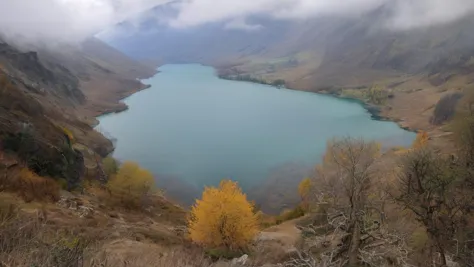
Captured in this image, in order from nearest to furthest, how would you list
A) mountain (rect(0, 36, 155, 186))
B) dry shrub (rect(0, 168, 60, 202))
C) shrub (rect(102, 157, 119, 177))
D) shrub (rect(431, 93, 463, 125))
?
1. dry shrub (rect(0, 168, 60, 202))
2. mountain (rect(0, 36, 155, 186))
3. shrub (rect(102, 157, 119, 177))
4. shrub (rect(431, 93, 463, 125))

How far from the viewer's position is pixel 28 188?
1730 centimetres

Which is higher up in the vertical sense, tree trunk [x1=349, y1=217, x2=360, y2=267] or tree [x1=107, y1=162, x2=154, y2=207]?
tree trunk [x1=349, y1=217, x2=360, y2=267]

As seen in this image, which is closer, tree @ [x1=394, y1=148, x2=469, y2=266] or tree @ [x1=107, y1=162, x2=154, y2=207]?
tree @ [x1=394, y1=148, x2=469, y2=266]

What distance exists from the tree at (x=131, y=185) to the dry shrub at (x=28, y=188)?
10.6m

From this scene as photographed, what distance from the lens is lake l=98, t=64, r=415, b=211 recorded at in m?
50.2

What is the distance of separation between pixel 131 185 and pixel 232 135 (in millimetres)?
36789

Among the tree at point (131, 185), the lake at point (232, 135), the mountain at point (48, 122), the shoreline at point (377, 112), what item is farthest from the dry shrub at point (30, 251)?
the shoreline at point (377, 112)

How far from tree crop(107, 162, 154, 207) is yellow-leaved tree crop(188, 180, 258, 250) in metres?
10.9

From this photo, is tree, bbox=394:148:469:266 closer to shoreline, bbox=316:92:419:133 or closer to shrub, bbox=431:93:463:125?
shoreline, bbox=316:92:419:133

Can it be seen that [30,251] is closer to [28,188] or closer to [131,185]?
[28,188]

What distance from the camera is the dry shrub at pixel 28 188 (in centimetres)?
1519

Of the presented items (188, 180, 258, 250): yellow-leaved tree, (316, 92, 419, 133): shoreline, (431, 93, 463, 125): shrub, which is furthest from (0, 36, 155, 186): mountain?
(431, 93, 463, 125): shrub

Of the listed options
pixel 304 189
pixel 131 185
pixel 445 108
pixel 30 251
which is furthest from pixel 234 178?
pixel 445 108

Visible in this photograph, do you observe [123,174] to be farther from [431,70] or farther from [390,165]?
[431,70]
